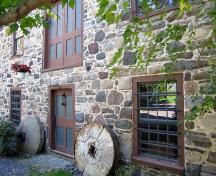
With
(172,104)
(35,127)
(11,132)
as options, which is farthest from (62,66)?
(172,104)

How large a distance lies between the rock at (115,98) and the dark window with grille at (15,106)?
4599 millimetres

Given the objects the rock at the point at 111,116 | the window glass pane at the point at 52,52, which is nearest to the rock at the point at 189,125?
the rock at the point at 111,116

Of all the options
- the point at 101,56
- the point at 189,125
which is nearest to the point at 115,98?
the point at 101,56

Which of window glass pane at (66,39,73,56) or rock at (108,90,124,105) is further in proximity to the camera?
window glass pane at (66,39,73,56)

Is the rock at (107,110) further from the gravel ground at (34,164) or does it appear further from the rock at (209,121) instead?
the rock at (209,121)

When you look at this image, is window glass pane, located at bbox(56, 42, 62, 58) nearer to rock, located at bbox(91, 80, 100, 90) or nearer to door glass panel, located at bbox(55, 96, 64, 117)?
door glass panel, located at bbox(55, 96, 64, 117)

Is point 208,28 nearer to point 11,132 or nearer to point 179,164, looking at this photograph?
point 179,164

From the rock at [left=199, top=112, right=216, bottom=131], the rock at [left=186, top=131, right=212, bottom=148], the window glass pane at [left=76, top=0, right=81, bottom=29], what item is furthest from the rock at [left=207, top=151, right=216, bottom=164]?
the window glass pane at [left=76, top=0, right=81, bottom=29]

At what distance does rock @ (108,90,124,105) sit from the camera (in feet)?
18.7

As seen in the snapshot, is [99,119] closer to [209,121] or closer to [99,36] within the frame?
[99,36]

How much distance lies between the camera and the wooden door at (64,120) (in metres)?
7.29

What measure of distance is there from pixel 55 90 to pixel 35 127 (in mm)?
1171

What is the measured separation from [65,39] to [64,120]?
2.00 meters

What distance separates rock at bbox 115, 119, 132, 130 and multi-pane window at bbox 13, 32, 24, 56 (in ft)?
17.2
